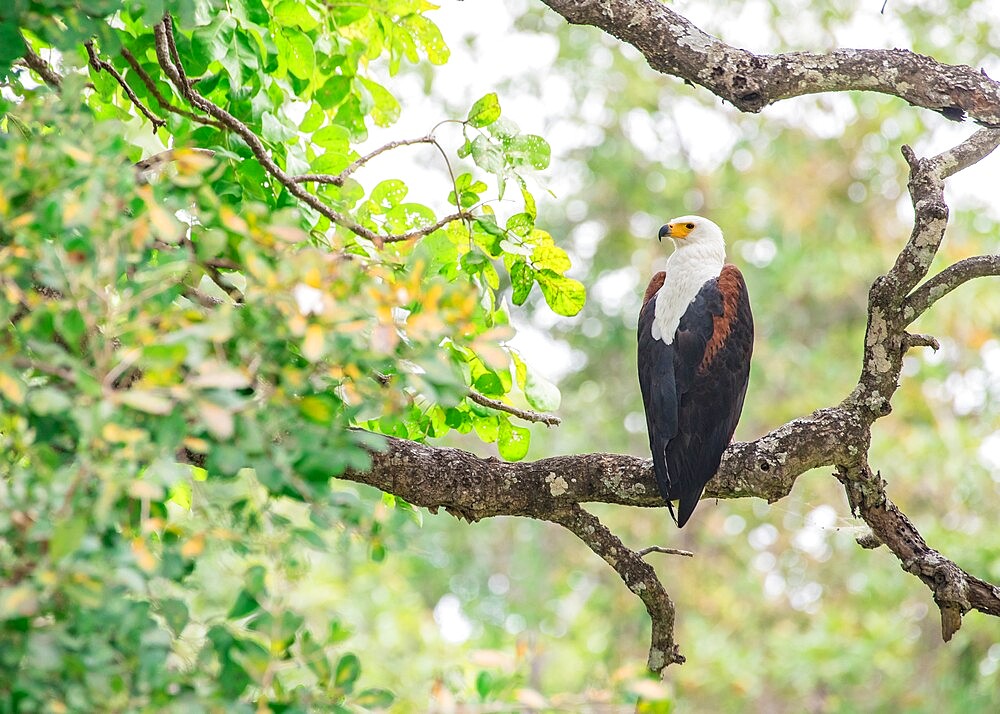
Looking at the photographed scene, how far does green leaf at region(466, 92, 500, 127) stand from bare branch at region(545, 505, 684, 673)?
955mm

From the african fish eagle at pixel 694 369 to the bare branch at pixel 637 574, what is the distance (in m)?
0.19

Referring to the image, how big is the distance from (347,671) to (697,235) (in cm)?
274

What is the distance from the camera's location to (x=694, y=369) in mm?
3213

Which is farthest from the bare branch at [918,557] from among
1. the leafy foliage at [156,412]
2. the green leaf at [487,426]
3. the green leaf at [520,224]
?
the leafy foliage at [156,412]

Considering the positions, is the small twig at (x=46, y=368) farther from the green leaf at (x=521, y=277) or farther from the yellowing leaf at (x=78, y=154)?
the green leaf at (x=521, y=277)

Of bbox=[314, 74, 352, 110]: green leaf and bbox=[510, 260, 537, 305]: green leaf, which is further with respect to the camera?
bbox=[314, 74, 352, 110]: green leaf

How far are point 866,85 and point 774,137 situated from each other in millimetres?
8122

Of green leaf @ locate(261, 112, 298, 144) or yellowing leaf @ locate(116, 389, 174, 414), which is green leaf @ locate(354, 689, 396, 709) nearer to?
yellowing leaf @ locate(116, 389, 174, 414)

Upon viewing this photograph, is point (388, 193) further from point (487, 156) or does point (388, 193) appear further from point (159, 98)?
point (159, 98)

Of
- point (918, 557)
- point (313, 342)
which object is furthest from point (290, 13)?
point (918, 557)

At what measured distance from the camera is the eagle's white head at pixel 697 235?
377cm

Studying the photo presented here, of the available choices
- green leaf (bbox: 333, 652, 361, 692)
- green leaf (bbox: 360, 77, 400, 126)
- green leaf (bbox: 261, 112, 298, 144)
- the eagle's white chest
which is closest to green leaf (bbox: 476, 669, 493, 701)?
green leaf (bbox: 333, 652, 361, 692)

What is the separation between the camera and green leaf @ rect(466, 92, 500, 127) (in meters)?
2.41

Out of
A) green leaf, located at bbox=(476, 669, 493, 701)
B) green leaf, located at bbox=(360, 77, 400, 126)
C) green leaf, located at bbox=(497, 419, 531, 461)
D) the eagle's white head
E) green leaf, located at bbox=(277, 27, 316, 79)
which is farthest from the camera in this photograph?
the eagle's white head
